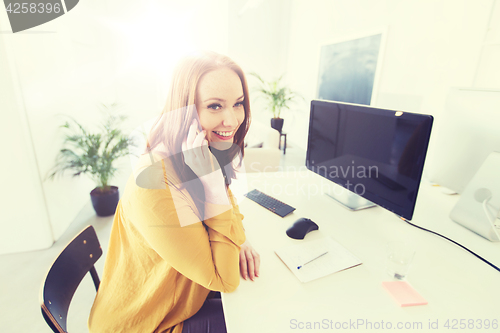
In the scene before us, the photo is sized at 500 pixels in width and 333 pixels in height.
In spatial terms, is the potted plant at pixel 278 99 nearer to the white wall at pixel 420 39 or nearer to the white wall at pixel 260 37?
the white wall at pixel 260 37

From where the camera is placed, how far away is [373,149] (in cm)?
107

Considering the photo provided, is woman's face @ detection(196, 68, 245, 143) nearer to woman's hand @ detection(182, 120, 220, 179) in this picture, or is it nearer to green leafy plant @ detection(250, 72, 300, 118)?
woman's hand @ detection(182, 120, 220, 179)

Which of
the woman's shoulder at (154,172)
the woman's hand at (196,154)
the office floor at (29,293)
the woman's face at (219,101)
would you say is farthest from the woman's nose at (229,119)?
the office floor at (29,293)

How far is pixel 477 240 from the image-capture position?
99 cm

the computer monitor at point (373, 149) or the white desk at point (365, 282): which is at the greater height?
the computer monitor at point (373, 149)

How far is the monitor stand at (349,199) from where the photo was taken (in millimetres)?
1206

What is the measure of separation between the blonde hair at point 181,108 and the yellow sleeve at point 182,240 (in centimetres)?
13

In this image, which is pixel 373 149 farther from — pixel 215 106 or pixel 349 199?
pixel 215 106

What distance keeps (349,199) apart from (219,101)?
0.80 metres

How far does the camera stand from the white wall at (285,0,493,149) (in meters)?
1.90

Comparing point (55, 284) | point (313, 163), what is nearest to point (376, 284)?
point (313, 163)

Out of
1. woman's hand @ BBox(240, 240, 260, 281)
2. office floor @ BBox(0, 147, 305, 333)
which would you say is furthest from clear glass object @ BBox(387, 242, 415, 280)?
office floor @ BBox(0, 147, 305, 333)

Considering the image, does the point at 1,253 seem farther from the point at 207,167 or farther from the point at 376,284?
the point at 376,284

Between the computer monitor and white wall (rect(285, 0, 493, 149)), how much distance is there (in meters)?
1.46
